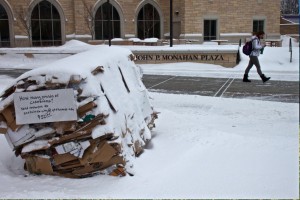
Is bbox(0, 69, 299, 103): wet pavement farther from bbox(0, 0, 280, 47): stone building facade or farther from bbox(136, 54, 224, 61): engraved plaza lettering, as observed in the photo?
bbox(0, 0, 280, 47): stone building facade

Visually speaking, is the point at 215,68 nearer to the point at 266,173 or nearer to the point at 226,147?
the point at 226,147

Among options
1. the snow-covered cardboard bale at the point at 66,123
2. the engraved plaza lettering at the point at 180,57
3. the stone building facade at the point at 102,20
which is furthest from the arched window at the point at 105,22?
the snow-covered cardboard bale at the point at 66,123

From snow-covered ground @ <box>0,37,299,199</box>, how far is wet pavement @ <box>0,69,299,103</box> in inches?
90.9

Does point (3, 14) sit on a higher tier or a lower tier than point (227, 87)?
higher

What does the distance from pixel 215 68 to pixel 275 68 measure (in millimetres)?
2576

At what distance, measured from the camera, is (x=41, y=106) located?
4.99m

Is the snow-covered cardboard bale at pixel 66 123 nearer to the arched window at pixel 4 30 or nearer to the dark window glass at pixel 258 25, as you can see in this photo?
the arched window at pixel 4 30

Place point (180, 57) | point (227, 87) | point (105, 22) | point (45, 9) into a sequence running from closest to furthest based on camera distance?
point (227, 87), point (180, 57), point (45, 9), point (105, 22)

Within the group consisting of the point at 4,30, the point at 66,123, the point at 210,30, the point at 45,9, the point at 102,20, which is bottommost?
the point at 66,123

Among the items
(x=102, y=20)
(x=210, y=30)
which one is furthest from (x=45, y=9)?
(x=210, y=30)

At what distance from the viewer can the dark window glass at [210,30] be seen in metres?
33.8

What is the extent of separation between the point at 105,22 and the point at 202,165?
103 feet

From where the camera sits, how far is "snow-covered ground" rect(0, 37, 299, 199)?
4.46 meters

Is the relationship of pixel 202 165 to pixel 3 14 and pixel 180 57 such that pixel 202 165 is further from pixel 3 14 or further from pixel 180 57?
pixel 3 14
